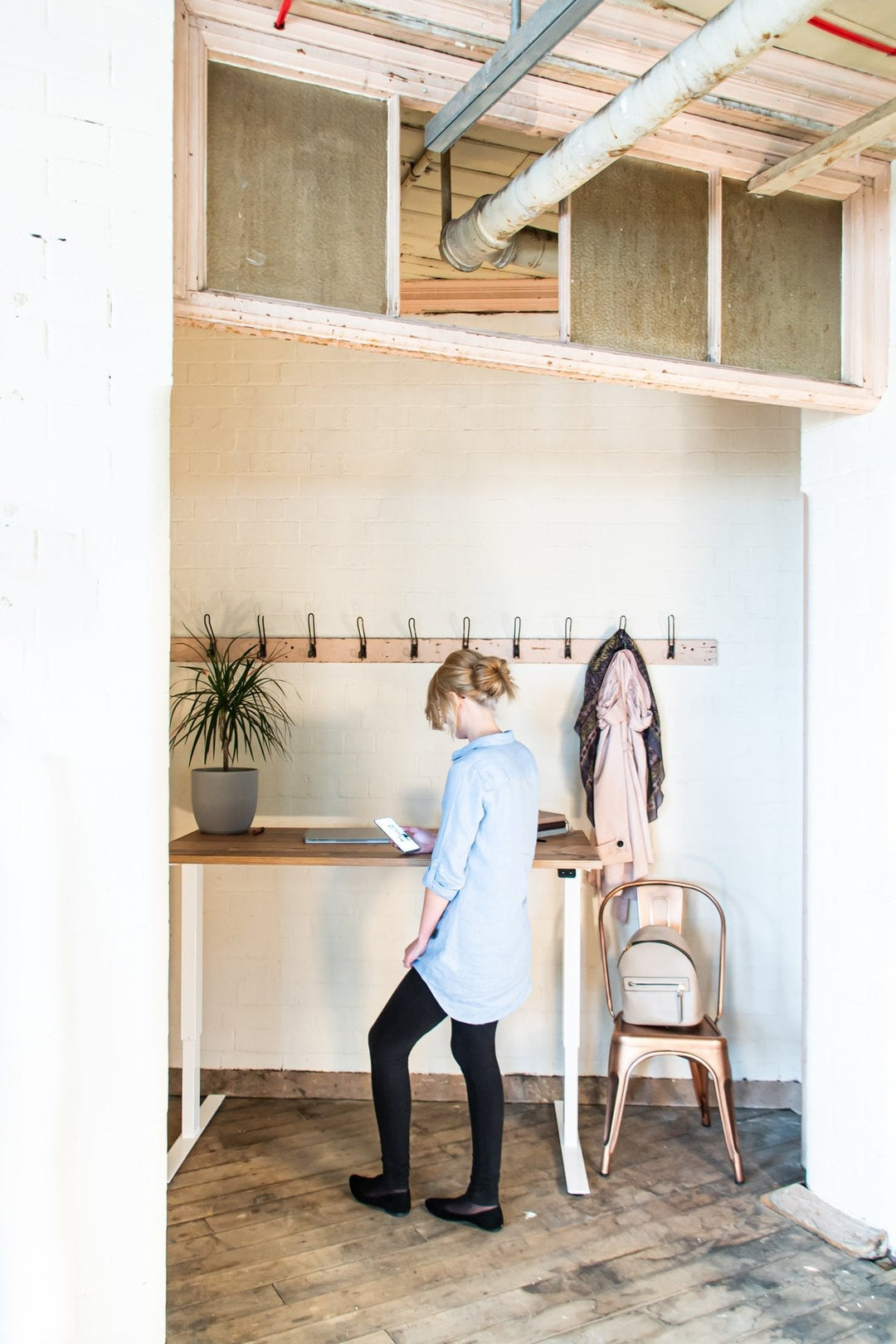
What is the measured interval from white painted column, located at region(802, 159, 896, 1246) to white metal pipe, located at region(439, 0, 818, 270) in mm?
1185

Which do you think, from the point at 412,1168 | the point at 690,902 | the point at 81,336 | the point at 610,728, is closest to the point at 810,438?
the point at 610,728

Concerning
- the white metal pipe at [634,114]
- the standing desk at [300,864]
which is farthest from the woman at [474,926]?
the white metal pipe at [634,114]

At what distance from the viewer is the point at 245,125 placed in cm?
222

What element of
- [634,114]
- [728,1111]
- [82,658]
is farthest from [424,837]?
[634,114]

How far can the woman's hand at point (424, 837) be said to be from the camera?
A: 128 inches

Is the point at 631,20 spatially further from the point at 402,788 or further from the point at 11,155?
the point at 402,788

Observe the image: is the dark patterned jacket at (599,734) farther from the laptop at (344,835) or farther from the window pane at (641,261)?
the window pane at (641,261)

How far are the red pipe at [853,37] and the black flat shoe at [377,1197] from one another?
3.19m

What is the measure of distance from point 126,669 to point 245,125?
3.98 ft

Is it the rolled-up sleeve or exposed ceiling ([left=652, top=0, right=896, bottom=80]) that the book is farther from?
exposed ceiling ([left=652, top=0, right=896, bottom=80])

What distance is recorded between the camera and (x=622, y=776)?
12.0 ft

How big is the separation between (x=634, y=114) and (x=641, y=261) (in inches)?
Answer: 23.6

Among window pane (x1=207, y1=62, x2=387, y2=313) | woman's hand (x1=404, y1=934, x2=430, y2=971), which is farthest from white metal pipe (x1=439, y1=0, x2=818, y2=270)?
woman's hand (x1=404, y1=934, x2=430, y2=971)

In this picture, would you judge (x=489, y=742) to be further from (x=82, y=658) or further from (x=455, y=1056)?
(x=82, y=658)
